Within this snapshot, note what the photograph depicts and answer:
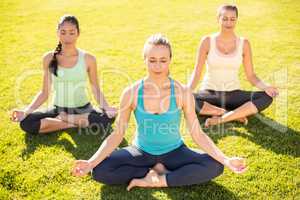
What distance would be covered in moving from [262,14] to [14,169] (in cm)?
955

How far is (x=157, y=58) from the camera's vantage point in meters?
3.87

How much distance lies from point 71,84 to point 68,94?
14cm

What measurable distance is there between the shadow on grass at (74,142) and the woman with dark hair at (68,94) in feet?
0.26

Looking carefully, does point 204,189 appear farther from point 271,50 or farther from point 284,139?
point 271,50

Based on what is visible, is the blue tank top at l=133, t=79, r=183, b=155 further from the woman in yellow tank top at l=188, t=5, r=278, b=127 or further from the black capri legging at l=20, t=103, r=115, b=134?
the woman in yellow tank top at l=188, t=5, r=278, b=127

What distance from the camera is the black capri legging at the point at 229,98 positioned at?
5.86m

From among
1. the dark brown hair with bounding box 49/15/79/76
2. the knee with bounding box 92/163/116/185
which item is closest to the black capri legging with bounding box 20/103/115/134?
the dark brown hair with bounding box 49/15/79/76

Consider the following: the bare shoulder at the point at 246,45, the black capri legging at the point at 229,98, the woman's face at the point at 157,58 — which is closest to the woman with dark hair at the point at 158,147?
the woman's face at the point at 157,58

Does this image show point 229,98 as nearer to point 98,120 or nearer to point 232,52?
point 232,52

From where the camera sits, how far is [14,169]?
4715mm

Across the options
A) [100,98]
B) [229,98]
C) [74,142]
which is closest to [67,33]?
[100,98]

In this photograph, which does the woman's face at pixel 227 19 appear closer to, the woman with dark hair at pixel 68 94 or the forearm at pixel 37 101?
the woman with dark hair at pixel 68 94

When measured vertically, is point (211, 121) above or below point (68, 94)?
below

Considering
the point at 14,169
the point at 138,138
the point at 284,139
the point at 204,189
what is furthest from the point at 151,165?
the point at 284,139
